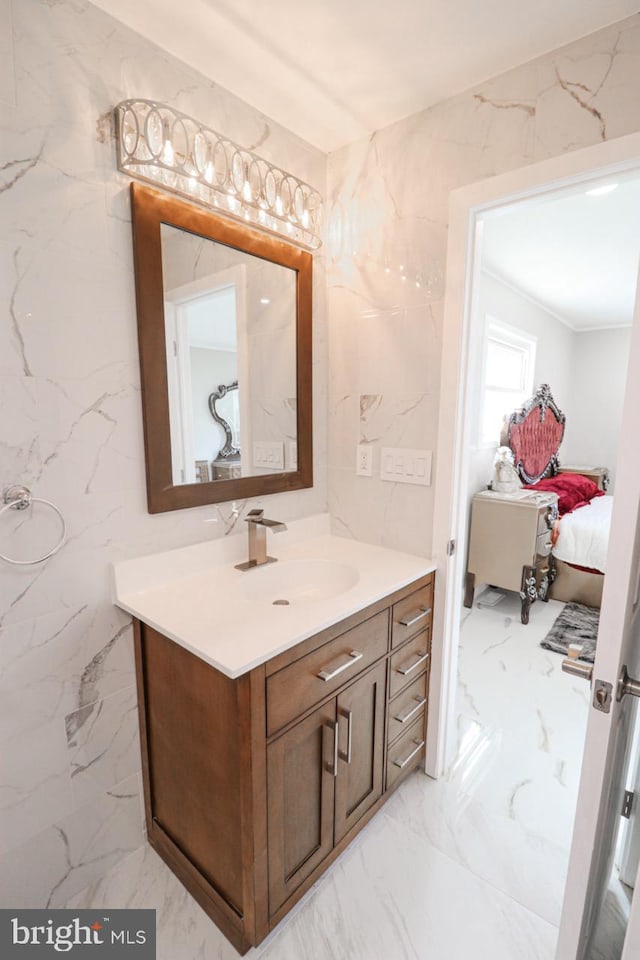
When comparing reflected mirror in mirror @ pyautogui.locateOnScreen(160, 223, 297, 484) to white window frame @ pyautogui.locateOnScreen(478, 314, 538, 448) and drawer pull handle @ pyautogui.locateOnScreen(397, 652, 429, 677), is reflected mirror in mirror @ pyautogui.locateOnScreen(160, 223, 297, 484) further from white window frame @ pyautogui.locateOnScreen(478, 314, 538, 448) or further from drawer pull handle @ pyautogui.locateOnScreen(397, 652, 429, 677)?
white window frame @ pyautogui.locateOnScreen(478, 314, 538, 448)

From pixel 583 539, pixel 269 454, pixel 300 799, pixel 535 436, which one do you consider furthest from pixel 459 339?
pixel 535 436

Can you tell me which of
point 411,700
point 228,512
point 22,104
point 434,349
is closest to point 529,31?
point 434,349

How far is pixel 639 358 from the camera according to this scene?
26.0 inches

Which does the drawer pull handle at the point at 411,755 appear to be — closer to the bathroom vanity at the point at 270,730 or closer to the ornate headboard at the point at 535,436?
the bathroom vanity at the point at 270,730

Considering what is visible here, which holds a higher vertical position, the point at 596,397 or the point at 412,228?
the point at 412,228

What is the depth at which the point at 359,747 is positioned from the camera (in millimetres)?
1407

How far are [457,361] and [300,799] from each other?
1375 mm

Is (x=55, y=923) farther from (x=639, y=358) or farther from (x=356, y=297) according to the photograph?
(x=356, y=297)

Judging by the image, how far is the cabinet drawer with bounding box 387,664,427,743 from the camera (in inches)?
60.7

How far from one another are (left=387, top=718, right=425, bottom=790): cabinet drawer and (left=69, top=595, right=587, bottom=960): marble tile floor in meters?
0.11

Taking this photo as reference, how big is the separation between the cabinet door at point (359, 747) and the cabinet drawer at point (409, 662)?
0.22 feet

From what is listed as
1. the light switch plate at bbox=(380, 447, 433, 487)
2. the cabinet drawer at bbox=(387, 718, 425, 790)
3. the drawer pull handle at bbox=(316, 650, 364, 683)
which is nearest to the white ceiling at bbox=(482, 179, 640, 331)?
the light switch plate at bbox=(380, 447, 433, 487)

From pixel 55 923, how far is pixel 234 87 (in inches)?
96.7

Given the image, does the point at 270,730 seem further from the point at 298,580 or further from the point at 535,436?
the point at 535,436
